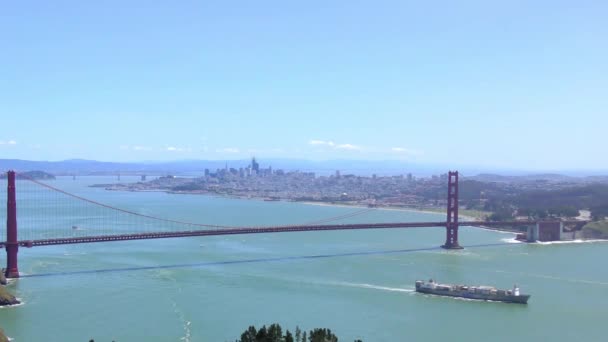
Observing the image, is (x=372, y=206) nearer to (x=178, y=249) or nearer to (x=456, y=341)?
(x=178, y=249)

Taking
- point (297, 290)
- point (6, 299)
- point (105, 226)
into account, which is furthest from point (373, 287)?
point (105, 226)

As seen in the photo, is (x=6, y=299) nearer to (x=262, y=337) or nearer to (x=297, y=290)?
(x=297, y=290)

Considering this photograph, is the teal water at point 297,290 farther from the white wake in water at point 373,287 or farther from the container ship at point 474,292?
the container ship at point 474,292

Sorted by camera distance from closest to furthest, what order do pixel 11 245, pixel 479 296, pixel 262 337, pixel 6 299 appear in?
pixel 262 337, pixel 6 299, pixel 479 296, pixel 11 245

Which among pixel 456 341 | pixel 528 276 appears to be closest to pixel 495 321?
pixel 456 341

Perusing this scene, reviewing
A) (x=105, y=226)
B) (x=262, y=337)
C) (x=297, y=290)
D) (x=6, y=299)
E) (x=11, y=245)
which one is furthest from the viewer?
(x=105, y=226)

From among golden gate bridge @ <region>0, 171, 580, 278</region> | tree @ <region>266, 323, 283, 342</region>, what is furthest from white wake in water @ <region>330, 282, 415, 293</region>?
tree @ <region>266, 323, 283, 342</region>
